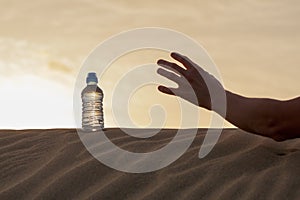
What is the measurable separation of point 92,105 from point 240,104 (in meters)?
2.23

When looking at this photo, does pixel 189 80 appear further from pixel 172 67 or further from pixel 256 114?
pixel 256 114

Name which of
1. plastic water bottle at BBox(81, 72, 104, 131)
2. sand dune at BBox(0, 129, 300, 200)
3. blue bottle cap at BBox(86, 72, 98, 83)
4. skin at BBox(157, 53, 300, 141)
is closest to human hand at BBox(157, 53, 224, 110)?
skin at BBox(157, 53, 300, 141)

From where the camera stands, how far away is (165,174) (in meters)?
3.09

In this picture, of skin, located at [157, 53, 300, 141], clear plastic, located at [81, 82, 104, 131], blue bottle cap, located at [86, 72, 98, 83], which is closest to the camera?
skin, located at [157, 53, 300, 141]

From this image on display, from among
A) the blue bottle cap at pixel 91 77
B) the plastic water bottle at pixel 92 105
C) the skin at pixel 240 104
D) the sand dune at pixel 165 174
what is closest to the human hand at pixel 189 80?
the skin at pixel 240 104

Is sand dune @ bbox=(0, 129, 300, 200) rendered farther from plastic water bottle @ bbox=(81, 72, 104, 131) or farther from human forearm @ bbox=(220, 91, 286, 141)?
plastic water bottle @ bbox=(81, 72, 104, 131)

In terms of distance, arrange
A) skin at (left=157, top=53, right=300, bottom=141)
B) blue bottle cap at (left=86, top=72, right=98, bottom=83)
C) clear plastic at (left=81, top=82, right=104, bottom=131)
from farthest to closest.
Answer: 1. blue bottle cap at (left=86, top=72, right=98, bottom=83)
2. clear plastic at (left=81, top=82, right=104, bottom=131)
3. skin at (left=157, top=53, right=300, bottom=141)

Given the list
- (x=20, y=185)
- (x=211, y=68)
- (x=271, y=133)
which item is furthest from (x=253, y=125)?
(x=20, y=185)

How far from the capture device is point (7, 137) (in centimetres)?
397

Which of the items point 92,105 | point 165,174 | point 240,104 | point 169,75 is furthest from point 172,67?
point 92,105

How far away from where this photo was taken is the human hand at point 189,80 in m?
2.88

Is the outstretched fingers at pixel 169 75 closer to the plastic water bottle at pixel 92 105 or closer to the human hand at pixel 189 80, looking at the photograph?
the human hand at pixel 189 80

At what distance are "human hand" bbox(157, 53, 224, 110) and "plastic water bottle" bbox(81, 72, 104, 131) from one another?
1337mm

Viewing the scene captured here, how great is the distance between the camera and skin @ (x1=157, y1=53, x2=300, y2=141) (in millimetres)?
2807
